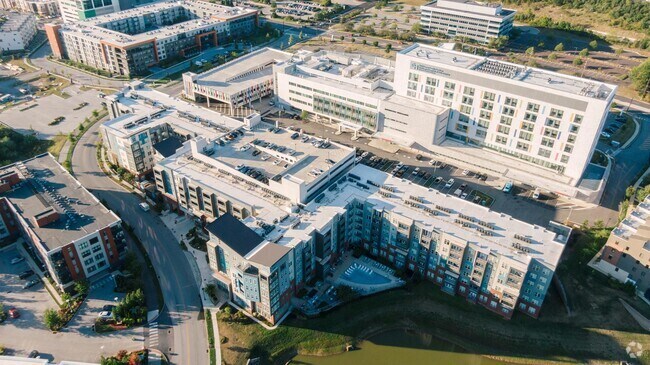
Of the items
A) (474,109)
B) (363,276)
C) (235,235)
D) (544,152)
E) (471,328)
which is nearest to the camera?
(235,235)

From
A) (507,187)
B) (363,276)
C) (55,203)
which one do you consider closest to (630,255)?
(507,187)

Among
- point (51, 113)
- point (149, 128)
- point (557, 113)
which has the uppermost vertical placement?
point (557, 113)

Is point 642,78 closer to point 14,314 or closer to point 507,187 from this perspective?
point 507,187

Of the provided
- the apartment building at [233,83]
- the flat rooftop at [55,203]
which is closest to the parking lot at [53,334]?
the flat rooftop at [55,203]

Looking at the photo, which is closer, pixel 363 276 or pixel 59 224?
pixel 59 224

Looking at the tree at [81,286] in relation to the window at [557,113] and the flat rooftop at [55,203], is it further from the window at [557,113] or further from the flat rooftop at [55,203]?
the window at [557,113]

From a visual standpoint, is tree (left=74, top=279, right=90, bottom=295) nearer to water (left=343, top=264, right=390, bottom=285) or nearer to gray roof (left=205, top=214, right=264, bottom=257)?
gray roof (left=205, top=214, right=264, bottom=257)

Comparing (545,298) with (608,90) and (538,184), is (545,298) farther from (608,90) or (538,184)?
(608,90)
